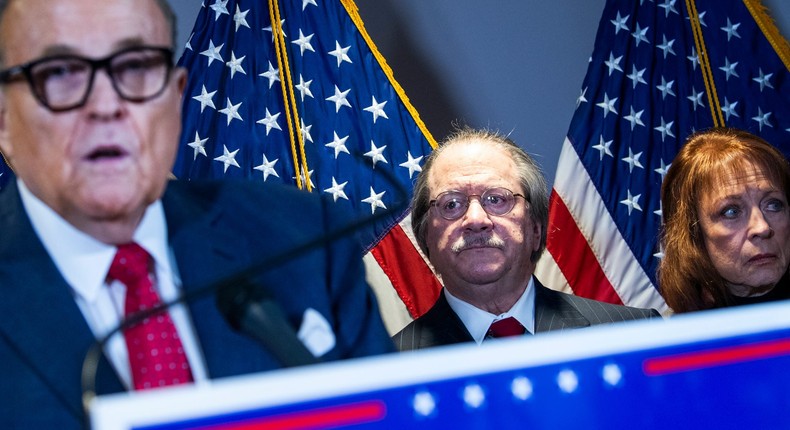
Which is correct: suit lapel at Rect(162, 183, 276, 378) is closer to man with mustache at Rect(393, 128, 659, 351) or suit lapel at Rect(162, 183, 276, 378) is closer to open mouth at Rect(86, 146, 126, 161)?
open mouth at Rect(86, 146, 126, 161)

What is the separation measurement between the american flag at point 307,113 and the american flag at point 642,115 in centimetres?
50

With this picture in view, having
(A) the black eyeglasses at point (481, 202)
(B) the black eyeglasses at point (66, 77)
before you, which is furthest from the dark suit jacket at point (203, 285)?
(A) the black eyeglasses at point (481, 202)

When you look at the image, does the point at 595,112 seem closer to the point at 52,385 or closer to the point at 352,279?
the point at 352,279

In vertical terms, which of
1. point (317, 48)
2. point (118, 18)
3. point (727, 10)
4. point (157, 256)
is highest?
point (727, 10)

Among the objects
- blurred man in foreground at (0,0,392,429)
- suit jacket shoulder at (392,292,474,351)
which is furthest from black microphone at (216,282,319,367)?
suit jacket shoulder at (392,292,474,351)

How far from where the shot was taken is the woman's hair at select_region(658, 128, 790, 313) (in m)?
2.01

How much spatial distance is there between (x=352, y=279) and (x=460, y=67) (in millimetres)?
2084

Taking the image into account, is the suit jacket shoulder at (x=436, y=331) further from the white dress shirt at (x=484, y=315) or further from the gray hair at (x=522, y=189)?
the gray hair at (x=522, y=189)

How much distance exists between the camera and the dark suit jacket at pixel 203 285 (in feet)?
2.87

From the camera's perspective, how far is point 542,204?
7.27 feet

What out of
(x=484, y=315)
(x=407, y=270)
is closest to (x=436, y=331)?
(x=484, y=315)

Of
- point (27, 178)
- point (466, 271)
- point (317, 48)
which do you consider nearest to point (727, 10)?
point (317, 48)

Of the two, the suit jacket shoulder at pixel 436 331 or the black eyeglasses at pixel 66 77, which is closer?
the black eyeglasses at pixel 66 77

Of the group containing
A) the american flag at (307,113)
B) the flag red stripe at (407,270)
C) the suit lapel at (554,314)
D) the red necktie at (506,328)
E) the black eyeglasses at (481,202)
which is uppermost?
the american flag at (307,113)
